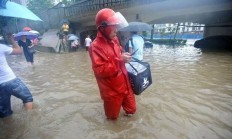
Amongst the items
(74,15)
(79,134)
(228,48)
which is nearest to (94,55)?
(79,134)

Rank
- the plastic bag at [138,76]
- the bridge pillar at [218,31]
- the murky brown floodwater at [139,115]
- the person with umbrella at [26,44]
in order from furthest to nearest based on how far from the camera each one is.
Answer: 1. the bridge pillar at [218,31]
2. the person with umbrella at [26,44]
3. the murky brown floodwater at [139,115]
4. the plastic bag at [138,76]

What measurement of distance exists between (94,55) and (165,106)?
2264 millimetres

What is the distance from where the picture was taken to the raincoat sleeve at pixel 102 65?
2.72 meters

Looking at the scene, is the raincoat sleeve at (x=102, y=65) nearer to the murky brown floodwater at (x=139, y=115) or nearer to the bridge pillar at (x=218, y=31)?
the murky brown floodwater at (x=139, y=115)

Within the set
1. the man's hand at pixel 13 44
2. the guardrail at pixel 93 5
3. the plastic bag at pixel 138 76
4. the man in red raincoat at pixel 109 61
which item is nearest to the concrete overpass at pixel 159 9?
the guardrail at pixel 93 5

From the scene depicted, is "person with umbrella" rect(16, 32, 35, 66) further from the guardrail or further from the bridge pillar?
the bridge pillar

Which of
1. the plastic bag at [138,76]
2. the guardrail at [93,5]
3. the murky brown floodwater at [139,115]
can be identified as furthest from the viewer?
the guardrail at [93,5]

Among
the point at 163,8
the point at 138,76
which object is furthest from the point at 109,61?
the point at 163,8

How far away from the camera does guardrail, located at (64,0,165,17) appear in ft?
42.6

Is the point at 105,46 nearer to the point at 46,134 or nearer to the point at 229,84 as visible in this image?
the point at 46,134

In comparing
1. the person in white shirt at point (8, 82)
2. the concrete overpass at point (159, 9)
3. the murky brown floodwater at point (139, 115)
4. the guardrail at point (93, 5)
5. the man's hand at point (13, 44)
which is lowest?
the murky brown floodwater at point (139, 115)

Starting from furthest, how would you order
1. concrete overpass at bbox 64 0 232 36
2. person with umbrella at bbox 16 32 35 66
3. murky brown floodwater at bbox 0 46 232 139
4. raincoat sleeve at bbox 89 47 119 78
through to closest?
concrete overpass at bbox 64 0 232 36 → person with umbrella at bbox 16 32 35 66 → murky brown floodwater at bbox 0 46 232 139 → raincoat sleeve at bbox 89 47 119 78

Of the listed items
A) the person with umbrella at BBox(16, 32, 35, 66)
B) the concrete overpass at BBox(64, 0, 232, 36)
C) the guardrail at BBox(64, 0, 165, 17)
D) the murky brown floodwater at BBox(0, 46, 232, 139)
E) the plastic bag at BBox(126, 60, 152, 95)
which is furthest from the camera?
the guardrail at BBox(64, 0, 165, 17)

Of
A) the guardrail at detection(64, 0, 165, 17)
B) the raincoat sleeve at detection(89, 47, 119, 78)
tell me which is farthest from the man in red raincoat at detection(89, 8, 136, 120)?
the guardrail at detection(64, 0, 165, 17)
